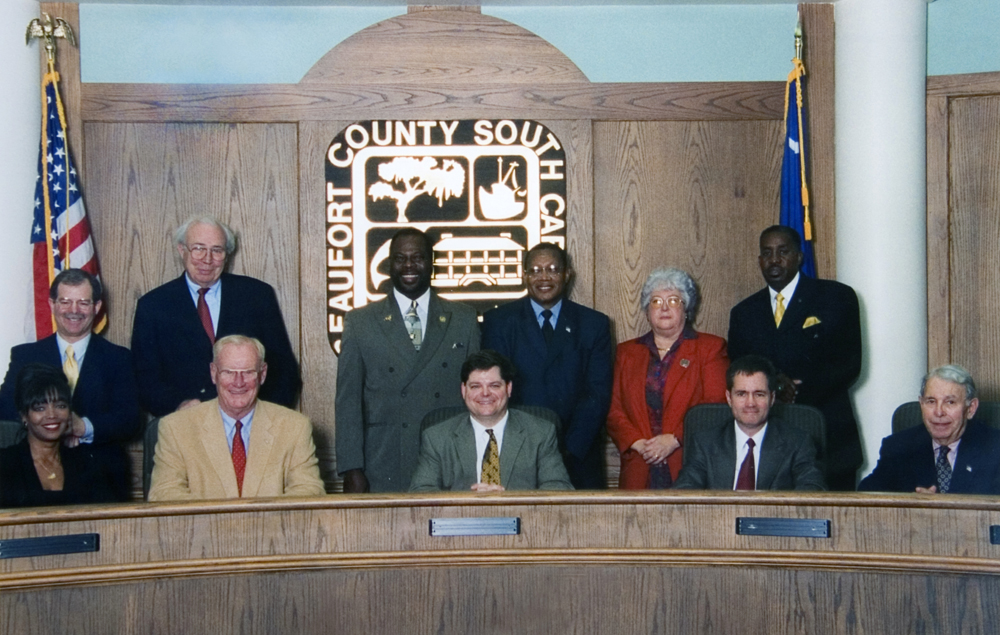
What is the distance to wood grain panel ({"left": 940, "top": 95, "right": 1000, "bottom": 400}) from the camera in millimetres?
4859

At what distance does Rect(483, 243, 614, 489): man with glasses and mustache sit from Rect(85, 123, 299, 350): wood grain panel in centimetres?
110

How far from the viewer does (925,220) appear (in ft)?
15.9

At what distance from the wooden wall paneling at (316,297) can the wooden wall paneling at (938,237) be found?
241cm

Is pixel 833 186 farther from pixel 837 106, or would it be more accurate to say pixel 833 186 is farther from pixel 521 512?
pixel 521 512

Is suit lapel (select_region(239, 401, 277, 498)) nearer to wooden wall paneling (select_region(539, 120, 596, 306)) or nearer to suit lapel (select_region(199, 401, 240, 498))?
suit lapel (select_region(199, 401, 240, 498))

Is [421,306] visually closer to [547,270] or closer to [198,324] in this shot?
[547,270]

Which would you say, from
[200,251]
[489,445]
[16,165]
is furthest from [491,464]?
[16,165]

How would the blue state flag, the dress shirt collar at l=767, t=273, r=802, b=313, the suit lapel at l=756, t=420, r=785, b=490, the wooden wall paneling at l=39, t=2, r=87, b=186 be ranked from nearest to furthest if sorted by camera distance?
1. the suit lapel at l=756, t=420, r=785, b=490
2. the dress shirt collar at l=767, t=273, r=802, b=313
3. the wooden wall paneling at l=39, t=2, r=87, b=186
4. the blue state flag

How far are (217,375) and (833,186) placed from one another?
277cm

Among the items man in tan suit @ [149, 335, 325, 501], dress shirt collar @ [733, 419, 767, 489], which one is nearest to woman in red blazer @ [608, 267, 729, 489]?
dress shirt collar @ [733, 419, 767, 489]

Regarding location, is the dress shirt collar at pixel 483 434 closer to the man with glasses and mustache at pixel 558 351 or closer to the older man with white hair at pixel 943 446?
the man with glasses and mustache at pixel 558 351

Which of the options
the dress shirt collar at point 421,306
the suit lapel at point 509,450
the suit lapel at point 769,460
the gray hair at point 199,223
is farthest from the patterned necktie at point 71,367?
the suit lapel at point 769,460

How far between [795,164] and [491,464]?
208 cm

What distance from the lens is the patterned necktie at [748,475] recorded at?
346cm
